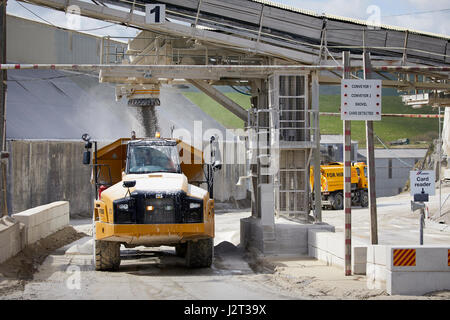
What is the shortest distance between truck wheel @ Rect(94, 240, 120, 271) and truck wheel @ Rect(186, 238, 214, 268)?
5.16 ft

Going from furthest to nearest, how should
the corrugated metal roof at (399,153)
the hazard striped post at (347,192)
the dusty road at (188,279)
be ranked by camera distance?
the corrugated metal roof at (399,153)
the hazard striped post at (347,192)
the dusty road at (188,279)

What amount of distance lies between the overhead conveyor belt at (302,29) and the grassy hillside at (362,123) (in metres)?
52.2

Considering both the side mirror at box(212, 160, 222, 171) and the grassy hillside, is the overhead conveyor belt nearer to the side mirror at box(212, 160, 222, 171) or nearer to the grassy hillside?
the side mirror at box(212, 160, 222, 171)

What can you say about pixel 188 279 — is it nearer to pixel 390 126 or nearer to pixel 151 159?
pixel 151 159

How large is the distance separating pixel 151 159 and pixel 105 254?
2.63 m

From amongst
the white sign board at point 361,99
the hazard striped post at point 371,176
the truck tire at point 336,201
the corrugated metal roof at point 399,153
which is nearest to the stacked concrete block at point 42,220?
the hazard striped post at point 371,176

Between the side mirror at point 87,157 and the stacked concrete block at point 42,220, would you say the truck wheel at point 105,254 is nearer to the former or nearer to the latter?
the side mirror at point 87,157

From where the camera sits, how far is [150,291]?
1236cm

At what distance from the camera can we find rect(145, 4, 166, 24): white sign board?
62.5 feet

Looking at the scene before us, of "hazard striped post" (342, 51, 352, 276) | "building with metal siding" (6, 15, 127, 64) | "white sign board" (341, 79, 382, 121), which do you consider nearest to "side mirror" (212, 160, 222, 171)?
"hazard striped post" (342, 51, 352, 276)

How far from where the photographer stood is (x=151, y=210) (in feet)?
48.8

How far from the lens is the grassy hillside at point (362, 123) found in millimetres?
79925
